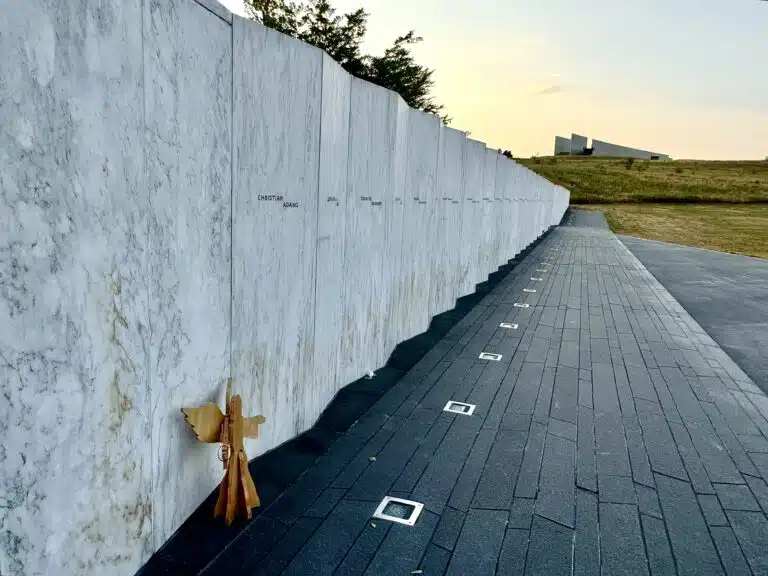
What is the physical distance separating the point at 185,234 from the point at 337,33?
27186 mm

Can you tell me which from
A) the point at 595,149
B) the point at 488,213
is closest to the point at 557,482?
the point at 488,213

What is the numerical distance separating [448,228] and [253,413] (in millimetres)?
5659

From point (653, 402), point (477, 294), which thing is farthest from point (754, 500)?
point (477, 294)

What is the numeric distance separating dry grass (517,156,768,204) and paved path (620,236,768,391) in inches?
1674

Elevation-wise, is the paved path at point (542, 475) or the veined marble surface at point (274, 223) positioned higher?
the veined marble surface at point (274, 223)

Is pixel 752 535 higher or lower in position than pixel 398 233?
lower

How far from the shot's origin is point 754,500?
355 centimetres

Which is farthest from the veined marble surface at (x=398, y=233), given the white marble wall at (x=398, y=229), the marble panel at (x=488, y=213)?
the marble panel at (x=488, y=213)

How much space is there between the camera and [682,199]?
192ft

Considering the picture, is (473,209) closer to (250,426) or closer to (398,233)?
(398,233)

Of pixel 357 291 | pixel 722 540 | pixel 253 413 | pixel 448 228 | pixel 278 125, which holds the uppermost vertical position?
pixel 278 125

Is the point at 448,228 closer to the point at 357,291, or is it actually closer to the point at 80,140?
the point at 357,291

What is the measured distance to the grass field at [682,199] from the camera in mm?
32781

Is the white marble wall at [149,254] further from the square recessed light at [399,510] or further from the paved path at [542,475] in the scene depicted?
the square recessed light at [399,510]
